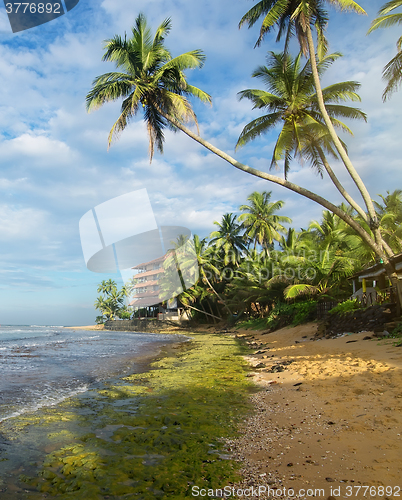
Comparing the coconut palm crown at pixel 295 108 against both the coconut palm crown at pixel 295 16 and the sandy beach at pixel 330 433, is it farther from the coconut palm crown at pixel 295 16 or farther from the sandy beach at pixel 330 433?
the sandy beach at pixel 330 433

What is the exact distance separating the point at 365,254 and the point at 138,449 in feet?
60.1

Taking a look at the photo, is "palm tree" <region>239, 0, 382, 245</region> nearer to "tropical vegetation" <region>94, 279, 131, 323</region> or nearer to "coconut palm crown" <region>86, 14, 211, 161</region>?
"coconut palm crown" <region>86, 14, 211, 161</region>

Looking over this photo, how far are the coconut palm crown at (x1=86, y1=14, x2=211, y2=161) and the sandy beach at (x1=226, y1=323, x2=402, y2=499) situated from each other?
1165 cm

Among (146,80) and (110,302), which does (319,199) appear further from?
(110,302)

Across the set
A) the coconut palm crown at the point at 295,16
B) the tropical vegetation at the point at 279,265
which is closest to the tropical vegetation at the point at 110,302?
the tropical vegetation at the point at 279,265

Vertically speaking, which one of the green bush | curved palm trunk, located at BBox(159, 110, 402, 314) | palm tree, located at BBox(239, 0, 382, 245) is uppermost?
palm tree, located at BBox(239, 0, 382, 245)

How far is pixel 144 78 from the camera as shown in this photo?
14211 millimetres

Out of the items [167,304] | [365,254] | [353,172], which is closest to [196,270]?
[167,304]

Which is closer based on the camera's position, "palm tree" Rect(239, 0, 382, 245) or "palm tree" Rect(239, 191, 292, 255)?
"palm tree" Rect(239, 0, 382, 245)

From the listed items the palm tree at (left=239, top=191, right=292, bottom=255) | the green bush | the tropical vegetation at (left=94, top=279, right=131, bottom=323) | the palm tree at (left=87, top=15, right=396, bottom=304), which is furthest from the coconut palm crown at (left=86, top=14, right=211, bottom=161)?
the tropical vegetation at (left=94, top=279, right=131, bottom=323)

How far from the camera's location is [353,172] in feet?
38.6

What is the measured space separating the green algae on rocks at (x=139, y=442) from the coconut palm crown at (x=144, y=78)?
11529 mm

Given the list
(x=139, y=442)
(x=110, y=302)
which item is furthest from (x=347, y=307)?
(x=110, y=302)

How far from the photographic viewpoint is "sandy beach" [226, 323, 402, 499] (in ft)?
8.92
